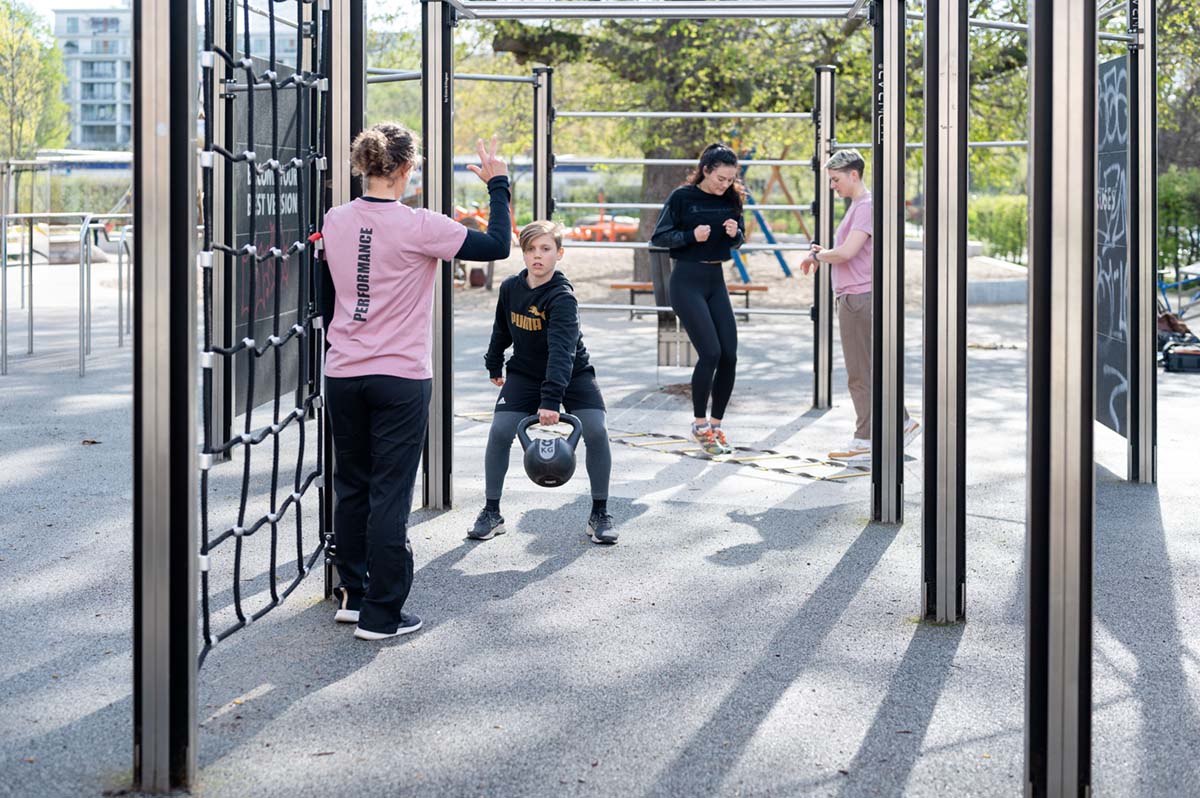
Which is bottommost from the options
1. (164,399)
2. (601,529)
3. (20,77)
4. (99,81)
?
(601,529)

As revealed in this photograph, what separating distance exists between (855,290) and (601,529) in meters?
2.91

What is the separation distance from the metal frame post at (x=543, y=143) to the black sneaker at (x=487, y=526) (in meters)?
3.46

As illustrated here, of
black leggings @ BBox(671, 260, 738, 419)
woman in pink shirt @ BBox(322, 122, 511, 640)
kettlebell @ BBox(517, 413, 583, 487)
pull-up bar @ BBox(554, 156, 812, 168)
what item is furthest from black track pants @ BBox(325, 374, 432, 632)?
pull-up bar @ BBox(554, 156, 812, 168)

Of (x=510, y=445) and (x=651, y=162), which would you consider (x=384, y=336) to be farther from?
(x=651, y=162)

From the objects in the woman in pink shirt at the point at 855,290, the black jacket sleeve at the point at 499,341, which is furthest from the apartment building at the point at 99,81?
the black jacket sleeve at the point at 499,341

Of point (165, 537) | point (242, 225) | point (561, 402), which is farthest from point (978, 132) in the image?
point (165, 537)

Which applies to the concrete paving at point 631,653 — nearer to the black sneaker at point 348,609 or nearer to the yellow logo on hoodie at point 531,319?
the black sneaker at point 348,609

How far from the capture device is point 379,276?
4922 millimetres

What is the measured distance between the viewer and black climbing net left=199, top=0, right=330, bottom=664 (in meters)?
4.63

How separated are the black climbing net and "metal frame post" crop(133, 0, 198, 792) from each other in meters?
0.38

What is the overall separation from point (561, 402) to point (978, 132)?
15.2m

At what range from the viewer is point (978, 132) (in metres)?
20.6

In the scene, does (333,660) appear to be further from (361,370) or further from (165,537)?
(165,537)

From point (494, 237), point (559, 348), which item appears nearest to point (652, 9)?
point (559, 348)
